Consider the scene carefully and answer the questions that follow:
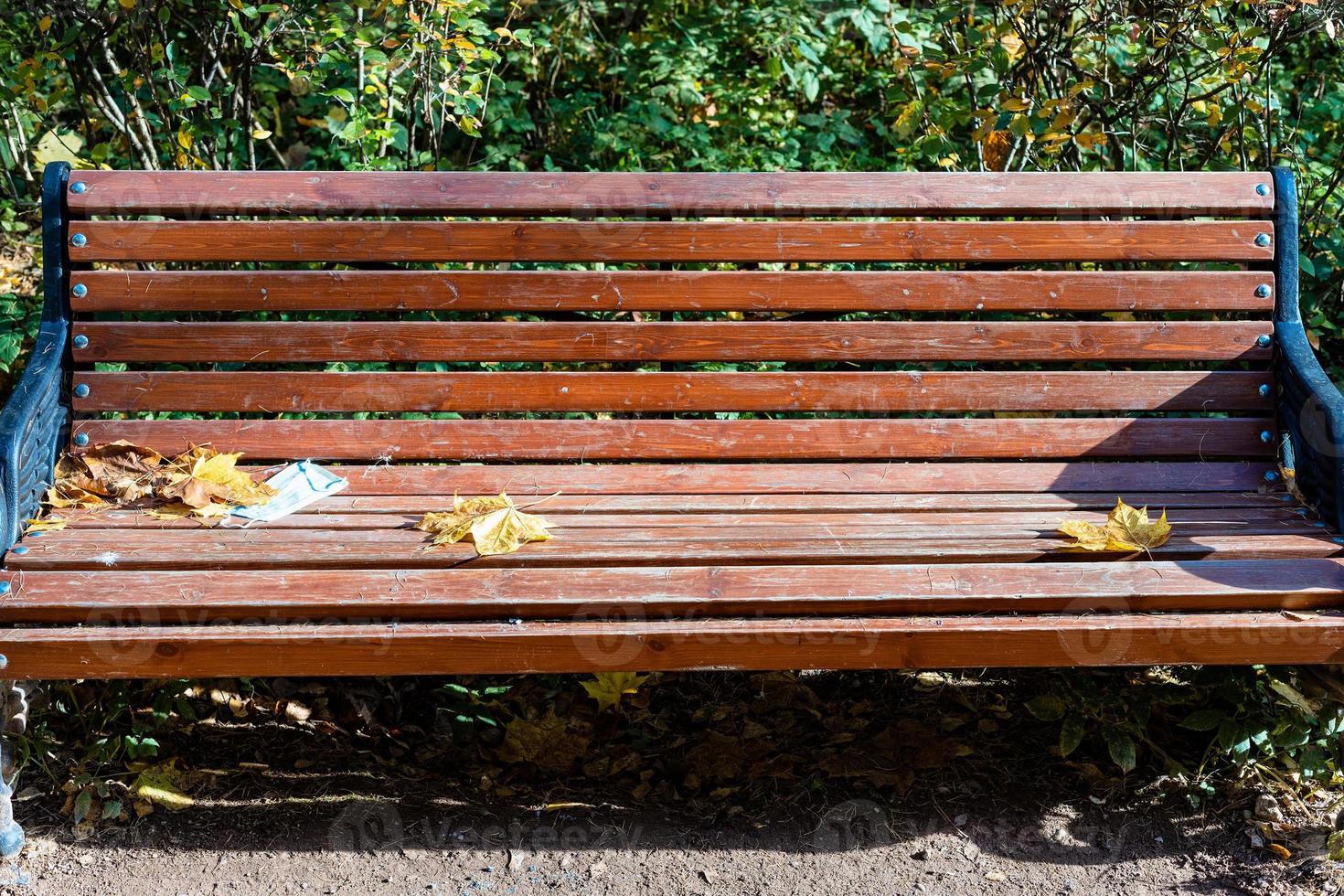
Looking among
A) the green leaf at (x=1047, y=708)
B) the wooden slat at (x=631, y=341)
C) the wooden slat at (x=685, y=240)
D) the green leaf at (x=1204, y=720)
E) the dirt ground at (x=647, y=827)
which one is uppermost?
the wooden slat at (x=685, y=240)

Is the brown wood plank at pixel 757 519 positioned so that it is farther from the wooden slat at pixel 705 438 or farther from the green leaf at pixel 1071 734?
the green leaf at pixel 1071 734

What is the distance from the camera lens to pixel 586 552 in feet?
8.57

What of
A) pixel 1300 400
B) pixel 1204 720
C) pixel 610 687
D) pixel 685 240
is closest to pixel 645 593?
pixel 610 687

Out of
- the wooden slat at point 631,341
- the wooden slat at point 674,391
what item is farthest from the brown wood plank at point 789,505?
the wooden slat at point 631,341

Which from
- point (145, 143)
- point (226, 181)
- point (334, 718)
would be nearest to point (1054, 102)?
point (226, 181)

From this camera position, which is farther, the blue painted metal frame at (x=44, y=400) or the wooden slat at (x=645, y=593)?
the blue painted metal frame at (x=44, y=400)

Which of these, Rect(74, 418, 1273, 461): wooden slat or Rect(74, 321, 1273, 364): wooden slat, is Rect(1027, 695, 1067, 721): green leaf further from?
Rect(74, 321, 1273, 364): wooden slat

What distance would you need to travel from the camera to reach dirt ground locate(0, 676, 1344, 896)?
8.63ft

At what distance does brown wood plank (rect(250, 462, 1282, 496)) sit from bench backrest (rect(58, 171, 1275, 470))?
0.04 m

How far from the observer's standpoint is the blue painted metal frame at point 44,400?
104 inches

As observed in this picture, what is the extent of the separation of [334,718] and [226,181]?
4.33 ft

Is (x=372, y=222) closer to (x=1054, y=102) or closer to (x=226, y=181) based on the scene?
(x=226, y=181)

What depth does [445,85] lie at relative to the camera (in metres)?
3.74

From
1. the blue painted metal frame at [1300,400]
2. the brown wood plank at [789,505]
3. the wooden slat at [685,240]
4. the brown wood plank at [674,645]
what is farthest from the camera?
the wooden slat at [685,240]
